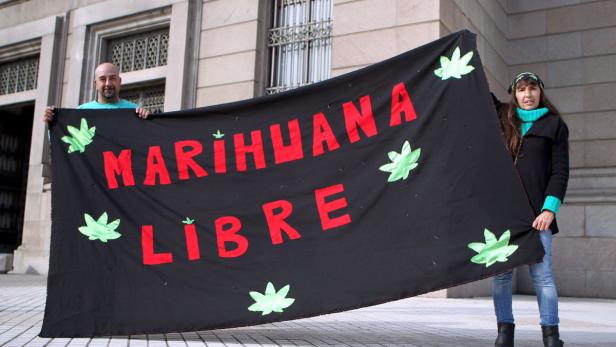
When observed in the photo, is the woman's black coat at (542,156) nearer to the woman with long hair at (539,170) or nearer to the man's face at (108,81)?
the woman with long hair at (539,170)

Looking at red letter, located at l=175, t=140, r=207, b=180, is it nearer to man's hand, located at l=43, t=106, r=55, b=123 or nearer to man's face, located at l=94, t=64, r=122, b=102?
man's face, located at l=94, t=64, r=122, b=102

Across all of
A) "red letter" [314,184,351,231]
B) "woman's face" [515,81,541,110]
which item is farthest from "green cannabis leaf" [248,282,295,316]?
"woman's face" [515,81,541,110]

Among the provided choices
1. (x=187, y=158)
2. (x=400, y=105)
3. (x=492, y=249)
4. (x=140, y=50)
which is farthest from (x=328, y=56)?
(x=492, y=249)

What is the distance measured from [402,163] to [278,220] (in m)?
1.03

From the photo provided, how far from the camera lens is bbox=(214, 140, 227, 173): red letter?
16.4ft

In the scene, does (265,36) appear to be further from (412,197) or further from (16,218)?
(16,218)

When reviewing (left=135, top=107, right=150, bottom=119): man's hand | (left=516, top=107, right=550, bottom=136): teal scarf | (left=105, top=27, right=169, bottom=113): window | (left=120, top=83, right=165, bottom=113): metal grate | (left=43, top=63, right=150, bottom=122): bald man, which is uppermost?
(left=105, top=27, right=169, bottom=113): window

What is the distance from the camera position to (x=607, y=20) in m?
12.0

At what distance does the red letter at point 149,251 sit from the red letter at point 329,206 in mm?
1245

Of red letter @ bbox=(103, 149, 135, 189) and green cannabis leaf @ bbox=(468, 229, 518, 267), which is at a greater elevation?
red letter @ bbox=(103, 149, 135, 189)

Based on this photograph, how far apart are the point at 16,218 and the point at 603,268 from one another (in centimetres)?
1552

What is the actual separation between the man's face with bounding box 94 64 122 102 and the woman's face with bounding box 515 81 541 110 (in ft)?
10.8

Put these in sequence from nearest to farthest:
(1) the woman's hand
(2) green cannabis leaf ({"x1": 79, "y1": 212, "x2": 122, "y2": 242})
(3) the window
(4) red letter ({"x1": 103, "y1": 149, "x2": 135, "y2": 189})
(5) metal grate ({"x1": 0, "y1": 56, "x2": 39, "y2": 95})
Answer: (1) the woman's hand < (2) green cannabis leaf ({"x1": 79, "y1": 212, "x2": 122, "y2": 242}) < (4) red letter ({"x1": 103, "y1": 149, "x2": 135, "y2": 189}) < (3) the window < (5) metal grate ({"x1": 0, "y1": 56, "x2": 39, "y2": 95})

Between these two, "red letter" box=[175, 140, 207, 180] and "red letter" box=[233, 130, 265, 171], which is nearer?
"red letter" box=[233, 130, 265, 171]
